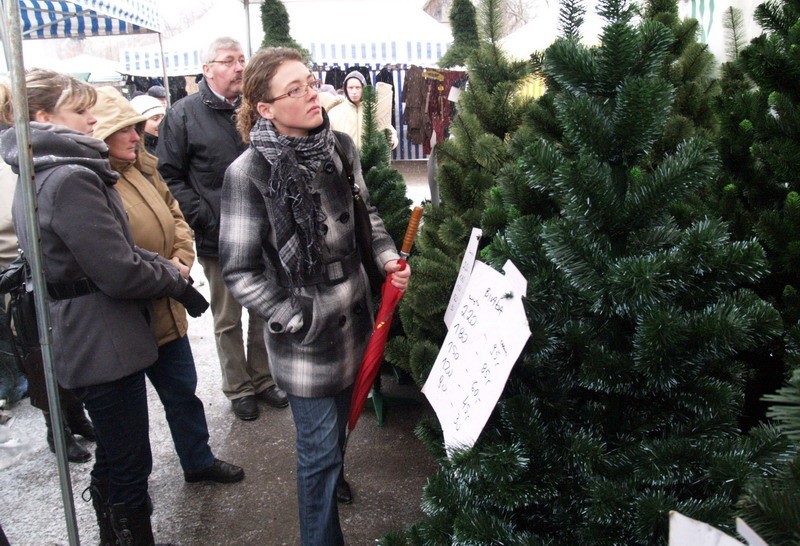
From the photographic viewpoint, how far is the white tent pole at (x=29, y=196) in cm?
182

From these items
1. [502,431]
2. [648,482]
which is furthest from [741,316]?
[502,431]

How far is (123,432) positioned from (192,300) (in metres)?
0.60

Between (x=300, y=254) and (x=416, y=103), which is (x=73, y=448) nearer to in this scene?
(x=300, y=254)

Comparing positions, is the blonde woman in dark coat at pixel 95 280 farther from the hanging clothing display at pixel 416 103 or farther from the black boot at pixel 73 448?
the hanging clothing display at pixel 416 103

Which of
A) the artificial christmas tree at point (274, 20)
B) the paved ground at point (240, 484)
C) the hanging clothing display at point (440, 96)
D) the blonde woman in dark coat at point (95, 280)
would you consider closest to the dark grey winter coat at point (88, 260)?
the blonde woman in dark coat at point (95, 280)

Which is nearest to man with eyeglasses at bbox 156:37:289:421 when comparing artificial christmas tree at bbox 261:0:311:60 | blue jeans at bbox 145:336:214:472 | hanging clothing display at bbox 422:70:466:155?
blue jeans at bbox 145:336:214:472

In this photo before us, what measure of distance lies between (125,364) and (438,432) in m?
1.34

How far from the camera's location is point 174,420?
326cm

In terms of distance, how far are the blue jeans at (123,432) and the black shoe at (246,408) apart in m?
1.50

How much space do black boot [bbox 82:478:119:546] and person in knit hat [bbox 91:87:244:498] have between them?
20.3 inches

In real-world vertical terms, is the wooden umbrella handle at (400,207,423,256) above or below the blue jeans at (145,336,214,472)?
above

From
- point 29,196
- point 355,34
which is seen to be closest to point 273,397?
point 29,196

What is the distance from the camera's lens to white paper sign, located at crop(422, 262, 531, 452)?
1.26 metres

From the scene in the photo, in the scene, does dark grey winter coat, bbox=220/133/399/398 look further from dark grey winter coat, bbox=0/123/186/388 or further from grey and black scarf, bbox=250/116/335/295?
dark grey winter coat, bbox=0/123/186/388
